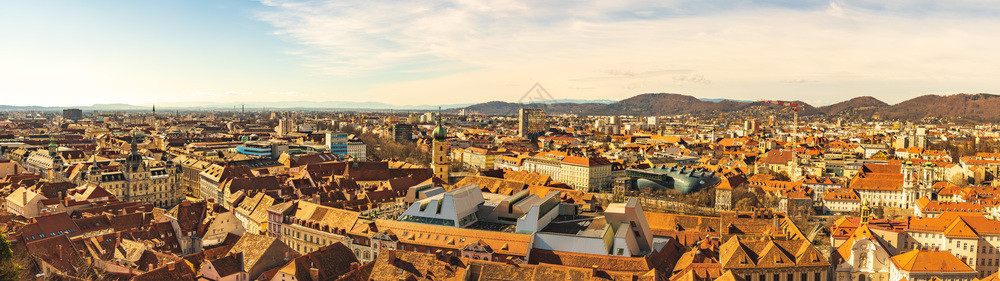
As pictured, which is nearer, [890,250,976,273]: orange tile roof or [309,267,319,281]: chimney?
[309,267,319,281]: chimney

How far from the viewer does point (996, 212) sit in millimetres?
67062

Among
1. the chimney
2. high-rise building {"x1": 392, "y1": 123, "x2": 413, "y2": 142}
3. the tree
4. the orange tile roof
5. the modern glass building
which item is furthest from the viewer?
high-rise building {"x1": 392, "y1": 123, "x2": 413, "y2": 142}

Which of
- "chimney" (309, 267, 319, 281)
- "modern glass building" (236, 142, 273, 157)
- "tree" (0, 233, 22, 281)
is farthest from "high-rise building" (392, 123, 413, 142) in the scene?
"tree" (0, 233, 22, 281)

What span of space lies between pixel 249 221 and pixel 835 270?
49362 millimetres

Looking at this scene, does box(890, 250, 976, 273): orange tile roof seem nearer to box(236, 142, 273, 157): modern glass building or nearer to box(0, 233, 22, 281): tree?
box(0, 233, 22, 281): tree

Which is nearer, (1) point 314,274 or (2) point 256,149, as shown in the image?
(1) point 314,274

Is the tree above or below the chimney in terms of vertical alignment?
above

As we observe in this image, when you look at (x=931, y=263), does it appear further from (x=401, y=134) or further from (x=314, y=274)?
(x=401, y=134)

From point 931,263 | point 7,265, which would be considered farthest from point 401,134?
point 7,265

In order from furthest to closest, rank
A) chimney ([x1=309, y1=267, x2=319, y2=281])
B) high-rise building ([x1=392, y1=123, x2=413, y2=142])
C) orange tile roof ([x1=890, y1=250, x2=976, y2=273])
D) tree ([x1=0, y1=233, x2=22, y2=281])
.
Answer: high-rise building ([x1=392, y1=123, x2=413, y2=142]) → orange tile roof ([x1=890, y1=250, x2=976, y2=273]) → chimney ([x1=309, y1=267, x2=319, y2=281]) → tree ([x1=0, y1=233, x2=22, y2=281])

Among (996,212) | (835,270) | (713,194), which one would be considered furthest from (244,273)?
(996,212)

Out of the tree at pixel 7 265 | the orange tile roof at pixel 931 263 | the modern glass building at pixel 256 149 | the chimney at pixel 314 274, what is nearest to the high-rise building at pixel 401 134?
the modern glass building at pixel 256 149

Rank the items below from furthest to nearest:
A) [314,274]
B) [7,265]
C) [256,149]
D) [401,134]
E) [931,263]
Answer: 1. [401,134]
2. [256,149]
3. [931,263]
4. [314,274]
5. [7,265]

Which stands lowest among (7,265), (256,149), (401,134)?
(256,149)
